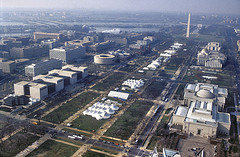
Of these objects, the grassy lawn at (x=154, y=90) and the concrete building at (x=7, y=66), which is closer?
the grassy lawn at (x=154, y=90)

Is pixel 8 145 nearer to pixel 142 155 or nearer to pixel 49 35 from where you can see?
pixel 142 155

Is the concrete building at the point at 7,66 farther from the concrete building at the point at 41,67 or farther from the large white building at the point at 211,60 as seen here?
the large white building at the point at 211,60

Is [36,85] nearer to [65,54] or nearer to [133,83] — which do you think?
[133,83]

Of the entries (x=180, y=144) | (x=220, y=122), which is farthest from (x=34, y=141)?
(x=220, y=122)

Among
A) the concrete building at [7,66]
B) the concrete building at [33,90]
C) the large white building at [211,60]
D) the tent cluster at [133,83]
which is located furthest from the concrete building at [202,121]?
the concrete building at [7,66]

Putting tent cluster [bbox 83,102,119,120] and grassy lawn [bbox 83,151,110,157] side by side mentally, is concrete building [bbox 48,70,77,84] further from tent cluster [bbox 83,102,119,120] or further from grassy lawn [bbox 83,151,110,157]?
grassy lawn [bbox 83,151,110,157]

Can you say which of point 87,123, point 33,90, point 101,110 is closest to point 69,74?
point 33,90
